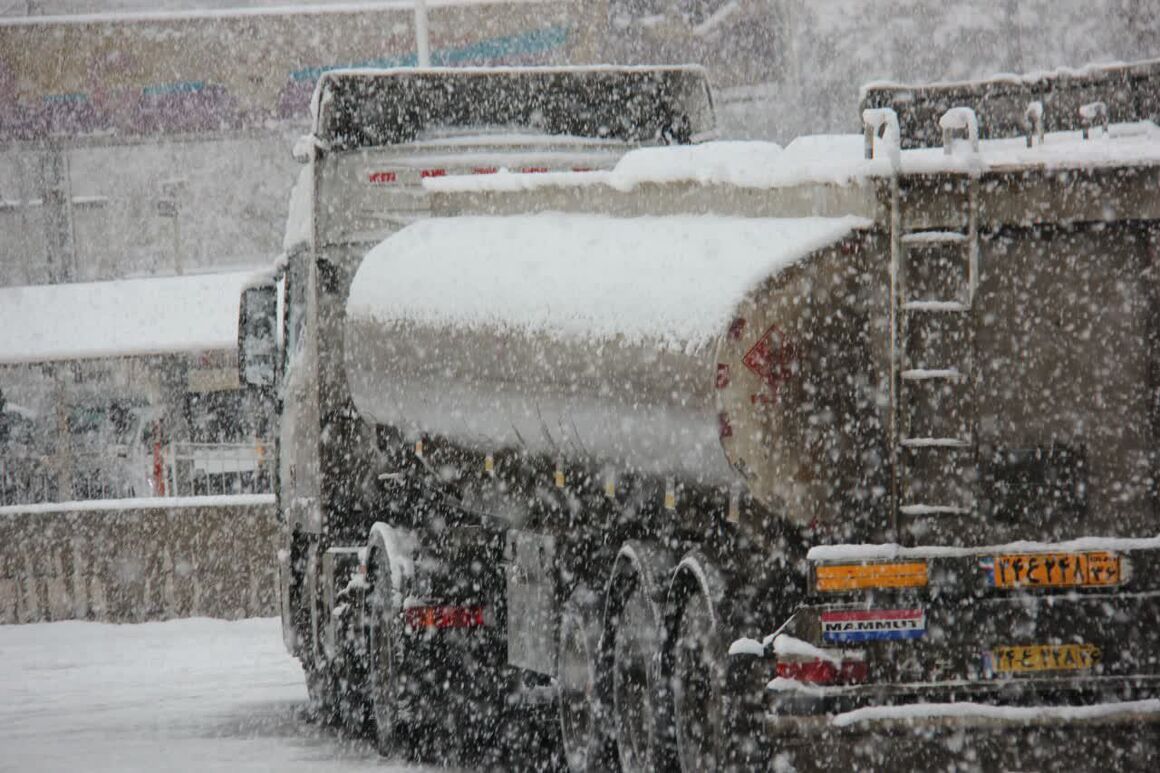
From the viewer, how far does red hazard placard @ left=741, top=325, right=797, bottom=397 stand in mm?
7715

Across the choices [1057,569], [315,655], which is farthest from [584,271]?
[315,655]

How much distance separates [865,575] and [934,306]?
0.91m

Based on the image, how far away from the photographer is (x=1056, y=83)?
1166cm

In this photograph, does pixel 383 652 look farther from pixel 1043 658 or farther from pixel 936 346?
pixel 936 346

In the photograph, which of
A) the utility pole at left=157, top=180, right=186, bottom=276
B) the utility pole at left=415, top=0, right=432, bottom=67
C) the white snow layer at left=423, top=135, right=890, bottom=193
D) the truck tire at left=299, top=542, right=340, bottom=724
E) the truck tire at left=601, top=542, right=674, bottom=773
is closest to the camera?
the white snow layer at left=423, top=135, right=890, bottom=193

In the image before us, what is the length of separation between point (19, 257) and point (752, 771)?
35724mm

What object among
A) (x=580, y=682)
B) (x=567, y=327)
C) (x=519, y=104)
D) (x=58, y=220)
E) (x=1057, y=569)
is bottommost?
(x=580, y=682)

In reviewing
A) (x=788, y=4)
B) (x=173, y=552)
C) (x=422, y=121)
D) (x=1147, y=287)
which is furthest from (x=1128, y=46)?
(x=1147, y=287)

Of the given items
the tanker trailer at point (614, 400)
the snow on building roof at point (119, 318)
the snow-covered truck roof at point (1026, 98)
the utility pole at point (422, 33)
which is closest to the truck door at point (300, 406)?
the tanker trailer at point (614, 400)

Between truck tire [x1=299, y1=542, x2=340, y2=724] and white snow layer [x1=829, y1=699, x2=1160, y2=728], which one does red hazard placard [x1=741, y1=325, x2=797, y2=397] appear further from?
truck tire [x1=299, y1=542, x2=340, y2=724]

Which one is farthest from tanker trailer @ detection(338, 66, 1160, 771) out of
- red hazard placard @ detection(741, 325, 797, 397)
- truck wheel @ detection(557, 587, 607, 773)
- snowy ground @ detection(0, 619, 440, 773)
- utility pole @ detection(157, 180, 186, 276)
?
utility pole @ detection(157, 180, 186, 276)

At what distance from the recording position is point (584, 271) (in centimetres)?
942

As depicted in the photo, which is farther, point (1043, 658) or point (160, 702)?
point (160, 702)

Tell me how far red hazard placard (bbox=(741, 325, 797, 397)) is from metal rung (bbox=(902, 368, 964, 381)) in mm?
387
